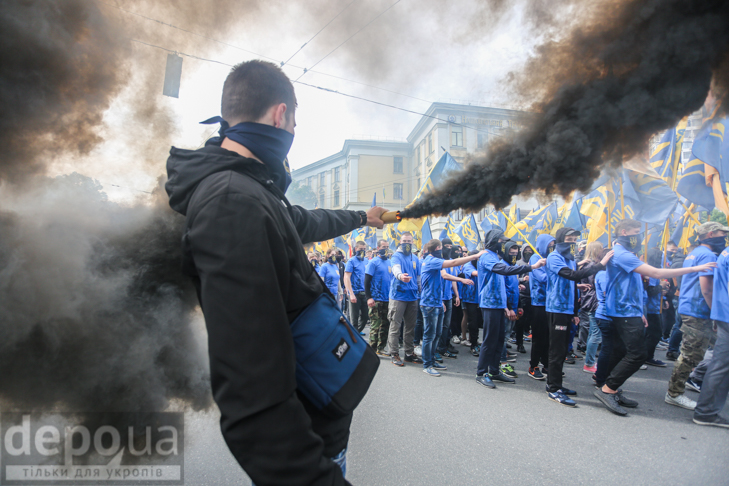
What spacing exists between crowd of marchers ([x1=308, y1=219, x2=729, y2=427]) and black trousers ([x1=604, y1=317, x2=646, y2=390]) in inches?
0.5

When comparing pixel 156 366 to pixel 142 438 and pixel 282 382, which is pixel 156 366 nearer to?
pixel 142 438

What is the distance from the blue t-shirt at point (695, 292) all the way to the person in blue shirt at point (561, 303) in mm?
1245

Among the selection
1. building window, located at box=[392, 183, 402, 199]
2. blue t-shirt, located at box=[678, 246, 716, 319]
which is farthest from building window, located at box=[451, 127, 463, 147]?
building window, located at box=[392, 183, 402, 199]

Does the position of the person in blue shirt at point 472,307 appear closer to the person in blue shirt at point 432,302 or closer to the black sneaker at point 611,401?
the person in blue shirt at point 432,302

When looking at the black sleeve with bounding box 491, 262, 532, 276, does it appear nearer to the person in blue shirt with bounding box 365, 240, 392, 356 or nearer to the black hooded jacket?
the person in blue shirt with bounding box 365, 240, 392, 356

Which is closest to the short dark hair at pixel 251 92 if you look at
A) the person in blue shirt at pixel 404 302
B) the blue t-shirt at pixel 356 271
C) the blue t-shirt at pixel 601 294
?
the blue t-shirt at pixel 601 294

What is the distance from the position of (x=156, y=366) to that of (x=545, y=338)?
20.1 ft

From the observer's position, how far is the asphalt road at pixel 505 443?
3.12m

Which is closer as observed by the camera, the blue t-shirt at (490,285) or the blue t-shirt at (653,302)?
the blue t-shirt at (490,285)

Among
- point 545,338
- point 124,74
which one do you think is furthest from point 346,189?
point 124,74

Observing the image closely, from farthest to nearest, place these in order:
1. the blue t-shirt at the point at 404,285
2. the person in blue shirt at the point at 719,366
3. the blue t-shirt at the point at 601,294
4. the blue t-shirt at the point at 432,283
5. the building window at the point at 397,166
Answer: the building window at the point at 397,166
the blue t-shirt at the point at 404,285
the blue t-shirt at the point at 432,283
the blue t-shirt at the point at 601,294
the person in blue shirt at the point at 719,366

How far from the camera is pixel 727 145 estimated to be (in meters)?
4.23

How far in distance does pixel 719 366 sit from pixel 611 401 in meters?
1.23

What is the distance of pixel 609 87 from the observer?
1.88 metres
